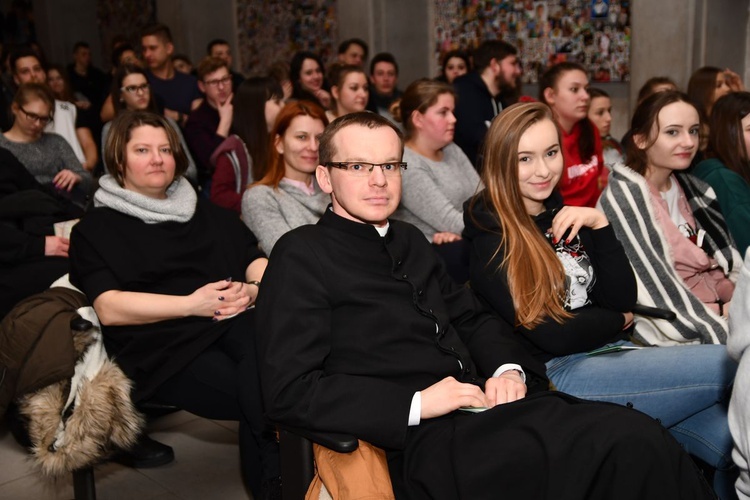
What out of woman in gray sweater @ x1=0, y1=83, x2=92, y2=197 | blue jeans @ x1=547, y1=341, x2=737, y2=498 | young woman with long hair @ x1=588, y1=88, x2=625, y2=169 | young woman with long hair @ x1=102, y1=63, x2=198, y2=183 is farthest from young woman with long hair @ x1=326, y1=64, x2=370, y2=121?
blue jeans @ x1=547, y1=341, x2=737, y2=498

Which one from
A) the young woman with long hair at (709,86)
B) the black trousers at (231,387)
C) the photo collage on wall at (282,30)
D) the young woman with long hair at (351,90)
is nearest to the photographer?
the black trousers at (231,387)

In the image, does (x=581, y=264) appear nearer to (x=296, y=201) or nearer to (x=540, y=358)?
(x=540, y=358)

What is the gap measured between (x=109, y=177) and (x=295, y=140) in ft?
2.61

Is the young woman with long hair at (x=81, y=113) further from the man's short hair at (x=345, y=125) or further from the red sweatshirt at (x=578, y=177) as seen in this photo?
the man's short hair at (x=345, y=125)

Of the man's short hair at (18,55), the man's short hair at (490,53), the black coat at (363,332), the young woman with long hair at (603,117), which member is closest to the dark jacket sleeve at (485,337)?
the black coat at (363,332)

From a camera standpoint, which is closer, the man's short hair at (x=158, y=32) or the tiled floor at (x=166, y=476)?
the tiled floor at (x=166, y=476)

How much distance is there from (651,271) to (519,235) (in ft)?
2.02

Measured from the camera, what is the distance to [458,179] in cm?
372

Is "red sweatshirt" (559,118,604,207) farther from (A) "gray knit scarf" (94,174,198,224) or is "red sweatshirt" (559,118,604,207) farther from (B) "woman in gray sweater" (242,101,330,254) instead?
(A) "gray knit scarf" (94,174,198,224)

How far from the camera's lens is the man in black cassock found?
61.9 inches

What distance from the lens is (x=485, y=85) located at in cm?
521

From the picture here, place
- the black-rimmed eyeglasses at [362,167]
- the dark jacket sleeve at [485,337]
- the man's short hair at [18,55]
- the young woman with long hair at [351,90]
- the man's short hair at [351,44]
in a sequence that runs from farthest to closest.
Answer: the man's short hair at [351,44] → the man's short hair at [18,55] → the young woman with long hair at [351,90] → the dark jacket sleeve at [485,337] → the black-rimmed eyeglasses at [362,167]

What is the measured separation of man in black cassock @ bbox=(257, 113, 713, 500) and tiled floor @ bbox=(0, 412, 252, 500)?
3.68ft

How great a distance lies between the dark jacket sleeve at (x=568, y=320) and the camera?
217 centimetres
